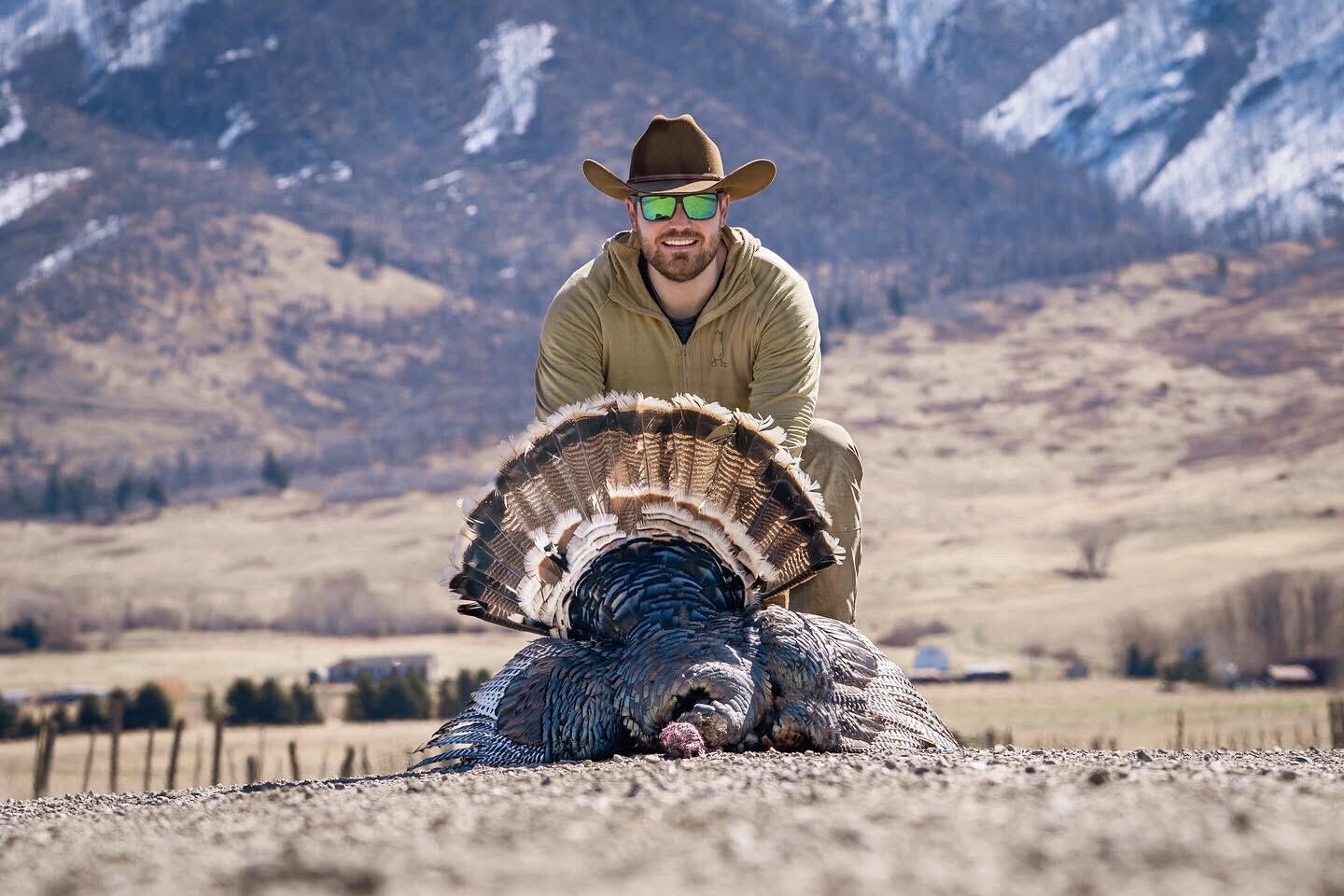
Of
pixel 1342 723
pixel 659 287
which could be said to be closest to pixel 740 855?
pixel 659 287

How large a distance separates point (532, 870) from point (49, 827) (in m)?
2.56

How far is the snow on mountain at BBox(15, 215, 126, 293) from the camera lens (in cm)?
17788

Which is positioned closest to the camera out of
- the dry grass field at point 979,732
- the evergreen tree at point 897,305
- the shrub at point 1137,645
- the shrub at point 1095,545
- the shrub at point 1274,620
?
the dry grass field at point 979,732

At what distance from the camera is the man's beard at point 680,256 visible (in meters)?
8.09

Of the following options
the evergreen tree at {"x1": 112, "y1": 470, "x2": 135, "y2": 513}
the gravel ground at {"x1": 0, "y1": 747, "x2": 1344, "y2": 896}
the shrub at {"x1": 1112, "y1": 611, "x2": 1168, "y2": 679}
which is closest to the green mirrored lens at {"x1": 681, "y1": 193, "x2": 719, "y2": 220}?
the gravel ground at {"x1": 0, "y1": 747, "x2": 1344, "y2": 896}

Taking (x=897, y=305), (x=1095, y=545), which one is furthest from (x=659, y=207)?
(x=897, y=305)

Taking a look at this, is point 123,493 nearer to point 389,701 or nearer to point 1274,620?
point 389,701

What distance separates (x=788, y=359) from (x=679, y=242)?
0.73 m

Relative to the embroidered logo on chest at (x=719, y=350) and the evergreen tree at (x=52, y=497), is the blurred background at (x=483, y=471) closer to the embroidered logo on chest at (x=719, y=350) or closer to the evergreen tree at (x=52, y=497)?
the evergreen tree at (x=52, y=497)

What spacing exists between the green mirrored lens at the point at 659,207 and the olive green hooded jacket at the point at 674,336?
0.34m

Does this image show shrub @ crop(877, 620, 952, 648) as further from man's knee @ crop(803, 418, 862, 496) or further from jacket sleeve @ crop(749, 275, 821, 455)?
jacket sleeve @ crop(749, 275, 821, 455)

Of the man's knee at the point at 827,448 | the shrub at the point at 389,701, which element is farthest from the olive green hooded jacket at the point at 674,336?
the shrub at the point at 389,701

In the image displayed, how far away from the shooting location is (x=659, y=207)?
8.05 meters

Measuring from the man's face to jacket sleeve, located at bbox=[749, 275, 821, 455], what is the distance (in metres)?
0.41
